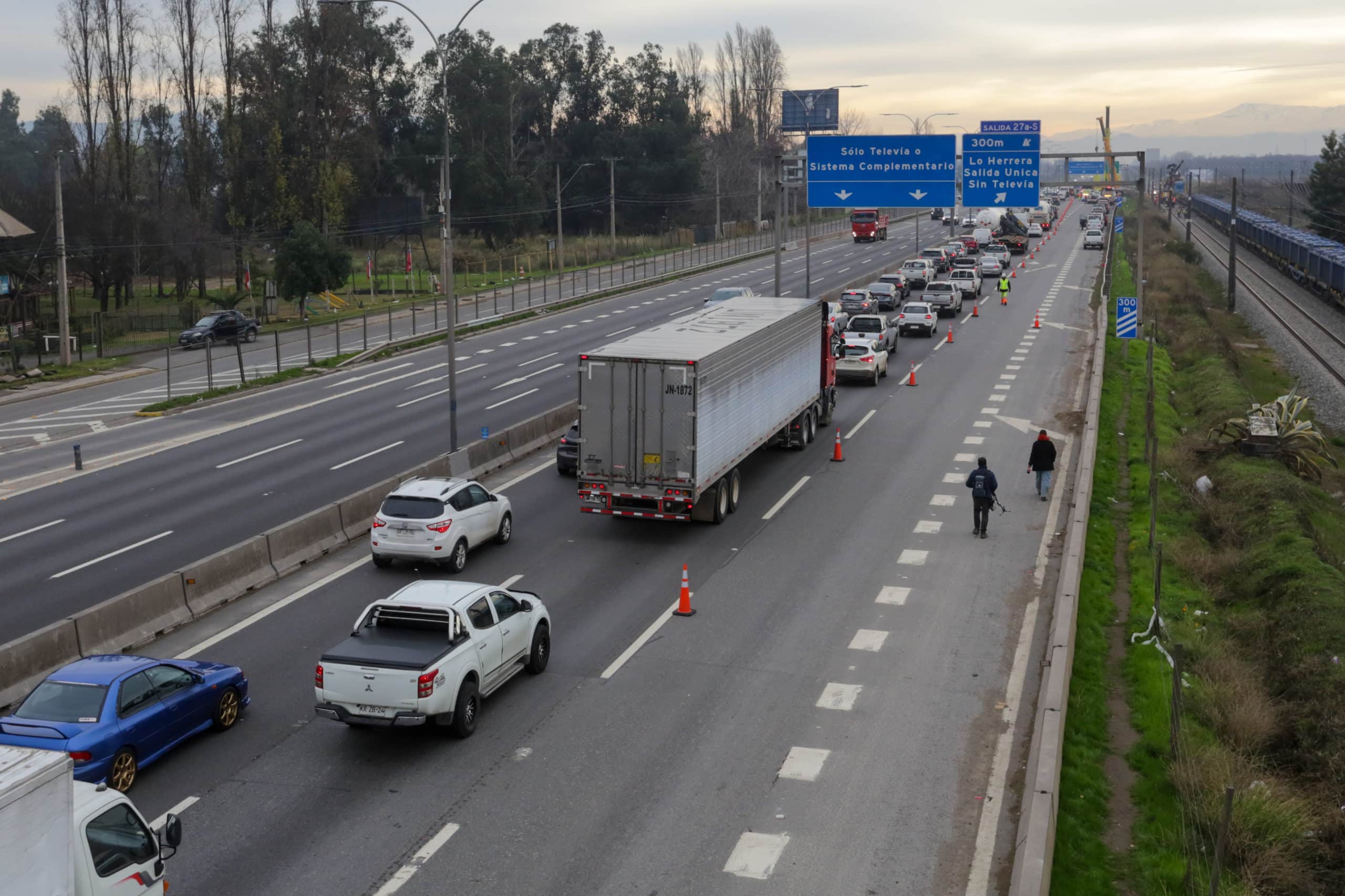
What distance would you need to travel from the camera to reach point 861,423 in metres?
35.6

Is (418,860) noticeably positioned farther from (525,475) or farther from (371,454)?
(371,454)

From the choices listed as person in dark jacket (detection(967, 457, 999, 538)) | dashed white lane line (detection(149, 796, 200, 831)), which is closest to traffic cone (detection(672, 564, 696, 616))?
person in dark jacket (detection(967, 457, 999, 538))

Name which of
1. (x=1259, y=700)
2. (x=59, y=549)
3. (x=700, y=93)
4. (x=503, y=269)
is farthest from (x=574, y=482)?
(x=700, y=93)

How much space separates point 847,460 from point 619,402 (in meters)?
8.94

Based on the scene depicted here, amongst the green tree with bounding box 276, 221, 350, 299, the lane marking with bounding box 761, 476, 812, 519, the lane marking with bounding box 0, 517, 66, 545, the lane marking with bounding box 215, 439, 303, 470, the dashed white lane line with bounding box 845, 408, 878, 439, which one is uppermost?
the green tree with bounding box 276, 221, 350, 299

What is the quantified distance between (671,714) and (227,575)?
853cm

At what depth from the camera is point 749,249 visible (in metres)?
105

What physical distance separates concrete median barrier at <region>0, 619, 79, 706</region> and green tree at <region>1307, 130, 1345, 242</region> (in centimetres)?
10219

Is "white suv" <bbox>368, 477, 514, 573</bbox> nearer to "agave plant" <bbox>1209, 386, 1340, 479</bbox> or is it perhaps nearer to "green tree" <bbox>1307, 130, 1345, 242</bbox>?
"agave plant" <bbox>1209, 386, 1340, 479</bbox>

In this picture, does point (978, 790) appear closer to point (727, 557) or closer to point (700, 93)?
point (727, 557)

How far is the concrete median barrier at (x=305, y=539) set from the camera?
71.7ft

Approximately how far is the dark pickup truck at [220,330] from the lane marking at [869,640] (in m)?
44.5

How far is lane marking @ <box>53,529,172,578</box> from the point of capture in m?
22.4

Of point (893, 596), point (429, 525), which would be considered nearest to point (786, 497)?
point (893, 596)
